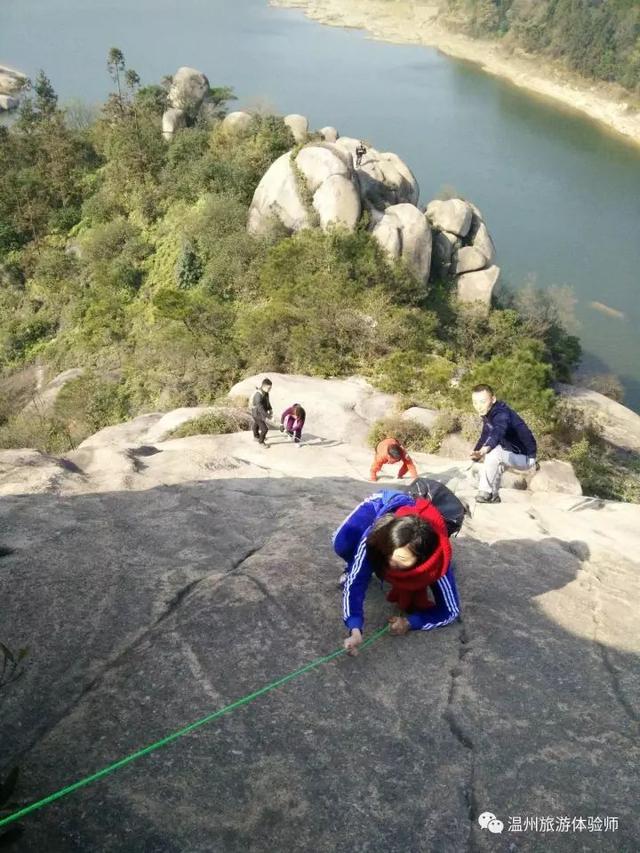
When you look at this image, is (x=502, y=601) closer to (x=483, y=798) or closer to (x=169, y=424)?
(x=483, y=798)

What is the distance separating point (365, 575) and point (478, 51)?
83637 mm

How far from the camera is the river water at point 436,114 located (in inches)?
1332

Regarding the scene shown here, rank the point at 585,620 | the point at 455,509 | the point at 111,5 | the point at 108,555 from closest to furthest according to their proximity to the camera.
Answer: the point at 455,509 < the point at 585,620 < the point at 108,555 < the point at 111,5

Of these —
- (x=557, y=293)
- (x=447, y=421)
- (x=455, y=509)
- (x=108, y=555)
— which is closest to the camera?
(x=455, y=509)

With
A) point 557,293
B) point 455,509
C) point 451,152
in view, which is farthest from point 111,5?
point 455,509

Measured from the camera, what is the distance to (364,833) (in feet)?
9.20

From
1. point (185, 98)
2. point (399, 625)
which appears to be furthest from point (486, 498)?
point (185, 98)

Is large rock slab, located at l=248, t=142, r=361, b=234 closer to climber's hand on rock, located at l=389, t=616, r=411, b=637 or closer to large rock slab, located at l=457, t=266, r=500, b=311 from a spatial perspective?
large rock slab, located at l=457, t=266, r=500, b=311

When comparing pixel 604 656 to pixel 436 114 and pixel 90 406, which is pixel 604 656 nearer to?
pixel 90 406

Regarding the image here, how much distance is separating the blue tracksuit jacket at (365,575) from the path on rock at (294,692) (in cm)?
17

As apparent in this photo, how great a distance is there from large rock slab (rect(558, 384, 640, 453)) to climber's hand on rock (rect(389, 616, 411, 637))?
17433 mm

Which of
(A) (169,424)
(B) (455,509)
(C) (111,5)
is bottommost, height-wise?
(C) (111,5)

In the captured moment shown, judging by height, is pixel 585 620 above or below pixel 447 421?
above

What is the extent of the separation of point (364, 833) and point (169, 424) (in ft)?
31.5
